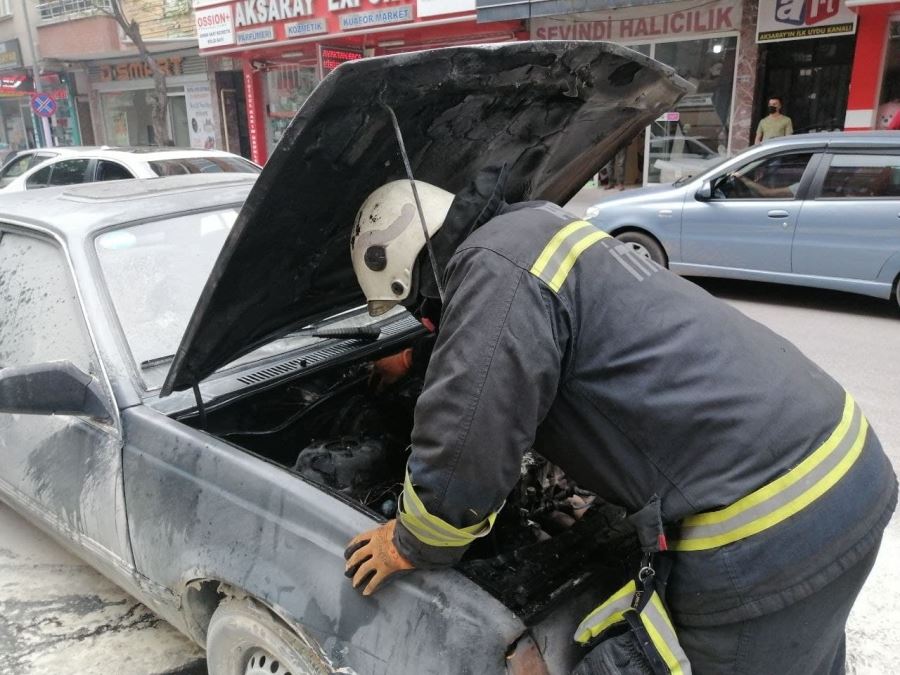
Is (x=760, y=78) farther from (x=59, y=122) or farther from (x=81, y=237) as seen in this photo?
(x=59, y=122)

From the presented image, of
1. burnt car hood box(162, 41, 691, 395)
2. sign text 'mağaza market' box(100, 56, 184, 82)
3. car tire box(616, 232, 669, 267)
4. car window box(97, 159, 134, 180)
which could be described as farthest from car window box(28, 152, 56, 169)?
sign text 'mağaza market' box(100, 56, 184, 82)

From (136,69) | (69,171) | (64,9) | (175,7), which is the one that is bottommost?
(69,171)

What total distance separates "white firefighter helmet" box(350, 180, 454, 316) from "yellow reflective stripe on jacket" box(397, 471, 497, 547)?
0.53 m

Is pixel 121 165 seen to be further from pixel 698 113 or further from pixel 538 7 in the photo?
pixel 698 113

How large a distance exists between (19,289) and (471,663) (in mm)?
2223

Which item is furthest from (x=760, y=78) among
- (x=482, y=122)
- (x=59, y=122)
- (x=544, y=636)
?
(x=59, y=122)

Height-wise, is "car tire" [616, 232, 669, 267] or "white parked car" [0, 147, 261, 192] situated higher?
"white parked car" [0, 147, 261, 192]

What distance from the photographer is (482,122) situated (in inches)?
81.3

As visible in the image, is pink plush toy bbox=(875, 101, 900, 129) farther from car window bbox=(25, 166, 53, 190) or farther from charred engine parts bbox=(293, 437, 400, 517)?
car window bbox=(25, 166, 53, 190)

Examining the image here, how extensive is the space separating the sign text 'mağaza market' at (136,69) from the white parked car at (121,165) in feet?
40.0

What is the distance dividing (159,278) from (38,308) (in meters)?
0.42

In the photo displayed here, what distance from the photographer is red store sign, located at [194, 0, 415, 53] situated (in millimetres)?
14016

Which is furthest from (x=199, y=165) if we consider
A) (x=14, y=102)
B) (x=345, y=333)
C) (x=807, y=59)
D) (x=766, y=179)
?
(x=14, y=102)

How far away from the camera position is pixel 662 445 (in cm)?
139
